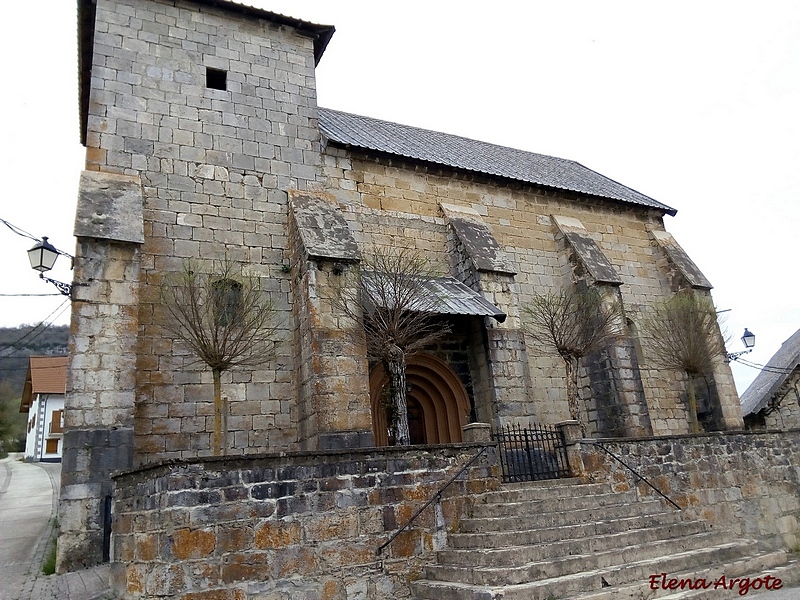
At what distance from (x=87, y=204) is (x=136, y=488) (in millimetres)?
5307

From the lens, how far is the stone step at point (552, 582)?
568cm

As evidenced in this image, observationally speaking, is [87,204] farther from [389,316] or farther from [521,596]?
[521,596]

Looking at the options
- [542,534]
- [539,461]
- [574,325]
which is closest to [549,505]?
[542,534]

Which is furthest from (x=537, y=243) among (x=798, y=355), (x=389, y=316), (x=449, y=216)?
(x=798, y=355)

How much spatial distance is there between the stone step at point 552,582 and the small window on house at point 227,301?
487cm

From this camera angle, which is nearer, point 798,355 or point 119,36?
point 119,36

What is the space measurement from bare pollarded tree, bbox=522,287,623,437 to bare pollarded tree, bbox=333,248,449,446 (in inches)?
125

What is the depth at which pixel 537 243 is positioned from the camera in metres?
15.1

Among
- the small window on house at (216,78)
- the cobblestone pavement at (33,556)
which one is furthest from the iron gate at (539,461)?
the small window on house at (216,78)

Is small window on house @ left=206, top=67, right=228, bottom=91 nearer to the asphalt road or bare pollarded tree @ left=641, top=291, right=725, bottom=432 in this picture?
the asphalt road

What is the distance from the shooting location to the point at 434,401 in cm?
1253

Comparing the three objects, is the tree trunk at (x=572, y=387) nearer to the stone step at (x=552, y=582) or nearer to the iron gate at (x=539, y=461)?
the iron gate at (x=539, y=461)

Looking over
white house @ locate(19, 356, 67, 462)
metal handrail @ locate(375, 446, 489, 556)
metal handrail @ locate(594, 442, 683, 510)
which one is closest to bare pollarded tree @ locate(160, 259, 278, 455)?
metal handrail @ locate(375, 446, 489, 556)

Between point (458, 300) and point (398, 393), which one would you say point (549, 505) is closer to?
point (398, 393)
